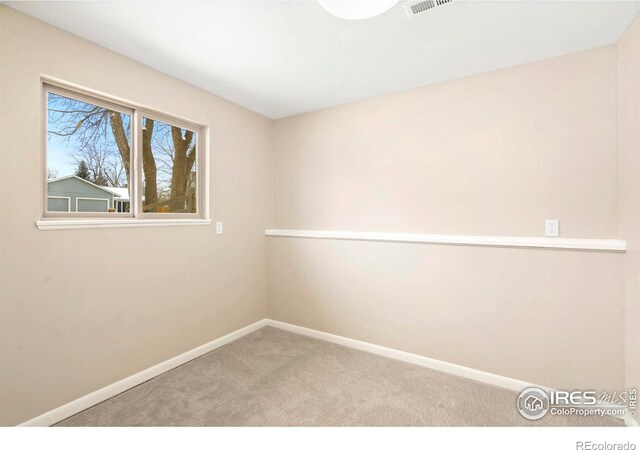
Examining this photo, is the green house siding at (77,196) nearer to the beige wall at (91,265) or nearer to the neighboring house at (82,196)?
the neighboring house at (82,196)

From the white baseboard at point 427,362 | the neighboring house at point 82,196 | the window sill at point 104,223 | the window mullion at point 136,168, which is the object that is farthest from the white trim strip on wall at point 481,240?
the neighboring house at point 82,196

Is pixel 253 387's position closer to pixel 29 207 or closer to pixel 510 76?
pixel 29 207

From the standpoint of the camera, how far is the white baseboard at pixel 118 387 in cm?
186

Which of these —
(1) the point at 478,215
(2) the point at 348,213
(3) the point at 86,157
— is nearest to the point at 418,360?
(1) the point at 478,215

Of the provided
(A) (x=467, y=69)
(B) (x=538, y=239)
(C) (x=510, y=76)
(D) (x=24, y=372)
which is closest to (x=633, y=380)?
(B) (x=538, y=239)

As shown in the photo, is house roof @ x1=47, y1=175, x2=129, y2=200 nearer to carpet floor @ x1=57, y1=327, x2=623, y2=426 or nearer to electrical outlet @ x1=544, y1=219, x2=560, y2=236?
carpet floor @ x1=57, y1=327, x2=623, y2=426

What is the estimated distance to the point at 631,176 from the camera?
1815 millimetres

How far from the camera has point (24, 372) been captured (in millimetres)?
1777

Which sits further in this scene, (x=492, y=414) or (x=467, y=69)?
(x=467, y=69)

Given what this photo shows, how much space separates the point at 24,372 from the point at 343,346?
2.38 meters

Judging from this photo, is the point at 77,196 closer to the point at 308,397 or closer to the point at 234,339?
the point at 234,339

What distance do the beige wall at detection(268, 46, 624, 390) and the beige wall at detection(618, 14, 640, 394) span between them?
2.8 inches

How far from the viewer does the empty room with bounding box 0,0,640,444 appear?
5.88ft

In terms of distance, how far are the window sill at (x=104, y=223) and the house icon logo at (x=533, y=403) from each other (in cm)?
293
